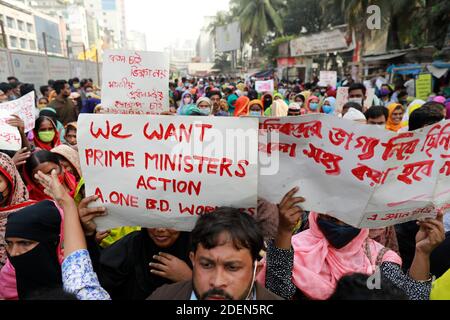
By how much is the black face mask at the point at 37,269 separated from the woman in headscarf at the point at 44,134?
275 centimetres

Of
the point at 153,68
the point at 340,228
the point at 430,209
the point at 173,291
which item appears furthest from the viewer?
the point at 153,68

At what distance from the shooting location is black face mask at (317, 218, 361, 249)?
182 centimetres

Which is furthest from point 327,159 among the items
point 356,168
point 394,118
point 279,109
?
point 279,109

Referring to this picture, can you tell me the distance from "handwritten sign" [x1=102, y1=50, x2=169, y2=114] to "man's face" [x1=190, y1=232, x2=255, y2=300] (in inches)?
56.6

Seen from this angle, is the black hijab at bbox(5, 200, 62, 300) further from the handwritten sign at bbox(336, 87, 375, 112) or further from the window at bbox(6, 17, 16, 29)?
the window at bbox(6, 17, 16, 29)

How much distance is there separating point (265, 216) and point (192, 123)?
2.46 ft

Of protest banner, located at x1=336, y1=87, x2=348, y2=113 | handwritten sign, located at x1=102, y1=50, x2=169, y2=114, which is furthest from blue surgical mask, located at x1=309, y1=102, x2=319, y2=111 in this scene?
handwritten sign, located at x1=102, y1=50, x2=169, y2=114

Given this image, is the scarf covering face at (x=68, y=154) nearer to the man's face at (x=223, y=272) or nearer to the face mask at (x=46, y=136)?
the face mask at (x=46, y=136)

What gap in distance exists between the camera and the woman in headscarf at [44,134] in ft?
13.6

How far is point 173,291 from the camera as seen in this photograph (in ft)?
Answer: 4.82

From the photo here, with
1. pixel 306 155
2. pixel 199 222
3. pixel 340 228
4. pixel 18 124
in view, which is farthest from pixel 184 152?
pixel 18 124

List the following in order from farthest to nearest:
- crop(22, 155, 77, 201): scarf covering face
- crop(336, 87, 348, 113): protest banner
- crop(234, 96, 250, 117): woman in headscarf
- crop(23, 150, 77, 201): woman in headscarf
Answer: crop(234, 96, 250, 117): woman in headscarf, crop(336, 87, 348, 113): protest banner, crop(22, 155, 77, 201): scarf covering face, crop(23, 150, 77, 201): woman in headscarf

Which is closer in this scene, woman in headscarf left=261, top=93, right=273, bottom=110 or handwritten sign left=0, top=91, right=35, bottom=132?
handwritten sign left=0, top=91, right=35, bottom=132
